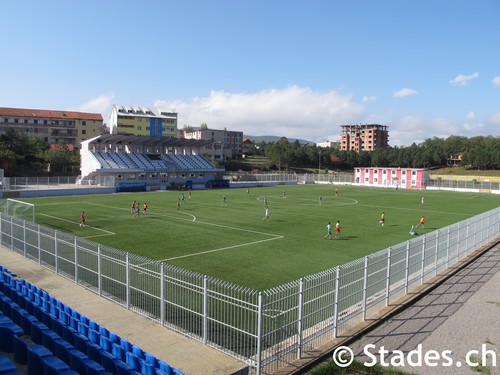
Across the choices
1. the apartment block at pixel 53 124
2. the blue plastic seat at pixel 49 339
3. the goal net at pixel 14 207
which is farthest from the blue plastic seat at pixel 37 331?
the apartment block at pixel 53 124

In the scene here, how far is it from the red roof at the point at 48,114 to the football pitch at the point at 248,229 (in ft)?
204

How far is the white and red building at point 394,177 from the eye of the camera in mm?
83125

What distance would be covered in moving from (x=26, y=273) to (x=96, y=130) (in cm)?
10464

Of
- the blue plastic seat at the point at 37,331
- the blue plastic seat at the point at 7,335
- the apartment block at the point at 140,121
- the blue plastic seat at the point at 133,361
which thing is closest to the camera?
the blue plastic seat at the point at 133,361

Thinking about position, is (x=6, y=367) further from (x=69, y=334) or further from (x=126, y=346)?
(x=69, y=334)

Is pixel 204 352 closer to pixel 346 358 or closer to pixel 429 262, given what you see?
pixel 346 358

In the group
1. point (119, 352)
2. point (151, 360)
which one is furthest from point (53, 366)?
point (151, 360)

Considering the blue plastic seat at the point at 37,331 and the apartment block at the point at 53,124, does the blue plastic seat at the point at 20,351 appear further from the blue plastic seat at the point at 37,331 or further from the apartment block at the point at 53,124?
the apartment block at the point at 53,124

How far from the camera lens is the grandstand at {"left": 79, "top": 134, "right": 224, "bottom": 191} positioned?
71.2 m

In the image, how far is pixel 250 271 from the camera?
20234mm

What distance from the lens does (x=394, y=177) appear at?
287 ft

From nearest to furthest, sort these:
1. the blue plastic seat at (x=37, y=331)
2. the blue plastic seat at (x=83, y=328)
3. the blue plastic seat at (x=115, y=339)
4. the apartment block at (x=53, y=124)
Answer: the blue plastic seat at (x=115, y=339) → the blue plastic seat at (x=37, y=331) → the blue plastic seat at (x=83, y=328) → the apartment block at (x=53, y=124)

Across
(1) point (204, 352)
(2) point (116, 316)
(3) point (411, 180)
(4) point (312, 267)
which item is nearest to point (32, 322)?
(2) point (116, 316)

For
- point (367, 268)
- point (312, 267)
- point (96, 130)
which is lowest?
point (312, 267)
